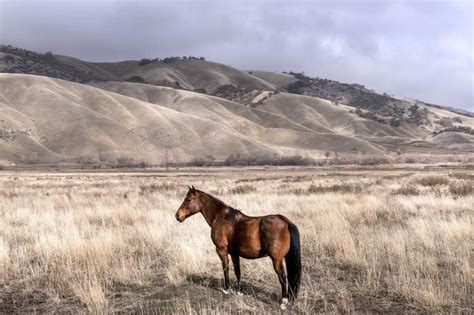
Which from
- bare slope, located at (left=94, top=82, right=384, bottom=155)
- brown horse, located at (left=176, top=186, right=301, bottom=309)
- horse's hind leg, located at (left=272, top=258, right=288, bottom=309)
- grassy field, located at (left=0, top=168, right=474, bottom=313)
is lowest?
grassy field, located at (left=0, top=168, right=474, bottom=313)

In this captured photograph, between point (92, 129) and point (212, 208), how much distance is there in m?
105

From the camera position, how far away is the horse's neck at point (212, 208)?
298 inches

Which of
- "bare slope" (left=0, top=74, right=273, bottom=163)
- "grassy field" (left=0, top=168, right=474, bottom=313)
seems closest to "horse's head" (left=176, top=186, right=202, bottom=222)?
"grassy field" (left=0, top=168, right=474, bottom=313)

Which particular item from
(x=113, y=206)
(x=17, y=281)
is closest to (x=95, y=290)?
(x=17, y=281)

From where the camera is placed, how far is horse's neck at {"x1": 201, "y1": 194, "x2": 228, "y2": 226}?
24.8 ft

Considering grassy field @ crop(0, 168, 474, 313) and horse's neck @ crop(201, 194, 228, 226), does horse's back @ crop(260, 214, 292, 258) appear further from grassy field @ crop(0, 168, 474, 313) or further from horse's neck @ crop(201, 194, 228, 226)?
horse's neck @ crop(201, 194, 228, 226)

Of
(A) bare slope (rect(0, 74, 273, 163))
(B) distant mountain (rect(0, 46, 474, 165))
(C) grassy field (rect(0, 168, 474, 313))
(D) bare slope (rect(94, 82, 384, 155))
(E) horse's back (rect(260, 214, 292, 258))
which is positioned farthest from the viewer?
(D) bare slope (rect(94, 82, 384, 155))

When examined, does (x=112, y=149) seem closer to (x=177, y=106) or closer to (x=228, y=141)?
(x=228, y=141)

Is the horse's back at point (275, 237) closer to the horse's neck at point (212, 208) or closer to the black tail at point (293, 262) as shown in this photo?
the black tail at point (293, 262)

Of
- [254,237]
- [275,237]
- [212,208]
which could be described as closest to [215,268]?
[212,208]

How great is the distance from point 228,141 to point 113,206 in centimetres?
10359

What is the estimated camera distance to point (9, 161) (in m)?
87.1

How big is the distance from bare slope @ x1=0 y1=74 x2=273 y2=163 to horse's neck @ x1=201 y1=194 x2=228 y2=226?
88872mm

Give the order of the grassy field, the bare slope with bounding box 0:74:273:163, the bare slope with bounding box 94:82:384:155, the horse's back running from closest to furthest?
1. the horse's back
2. the grassy field
3. the bare slope with bounding box 0:74:273:163
4. the bare slope with bounding box 94:82:384:155
